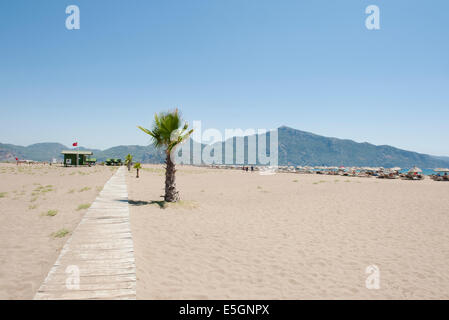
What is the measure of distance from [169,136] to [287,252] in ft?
26.4

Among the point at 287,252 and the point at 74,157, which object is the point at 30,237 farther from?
the point at 74,157

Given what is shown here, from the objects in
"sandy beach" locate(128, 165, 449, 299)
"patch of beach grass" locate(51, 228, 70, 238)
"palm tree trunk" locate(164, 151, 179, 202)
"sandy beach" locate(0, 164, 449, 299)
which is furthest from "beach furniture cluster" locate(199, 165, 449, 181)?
"patch of beach grass" locate(51, 228, 70, 238)

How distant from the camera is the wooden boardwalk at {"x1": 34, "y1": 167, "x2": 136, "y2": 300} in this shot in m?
3.75

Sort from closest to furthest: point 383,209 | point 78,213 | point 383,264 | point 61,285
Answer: point 61,285 < point 383,264 < point 78,213 < point 383,209

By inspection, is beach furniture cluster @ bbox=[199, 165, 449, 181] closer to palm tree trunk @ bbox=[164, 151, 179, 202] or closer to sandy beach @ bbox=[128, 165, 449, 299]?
sandy beach @ bbox=[128, 165, 449, 299]

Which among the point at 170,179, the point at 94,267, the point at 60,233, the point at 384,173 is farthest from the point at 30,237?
the point at 384,173

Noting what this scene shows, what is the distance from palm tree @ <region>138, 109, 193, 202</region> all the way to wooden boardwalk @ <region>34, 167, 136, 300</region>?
4.88 meters

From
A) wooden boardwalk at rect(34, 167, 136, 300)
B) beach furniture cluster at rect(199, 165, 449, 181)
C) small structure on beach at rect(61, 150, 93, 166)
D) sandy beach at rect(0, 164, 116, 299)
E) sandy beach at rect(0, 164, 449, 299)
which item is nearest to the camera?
wooden boardwalk at rect(34, 167, 136, 300)

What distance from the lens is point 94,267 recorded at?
4555 millimetres

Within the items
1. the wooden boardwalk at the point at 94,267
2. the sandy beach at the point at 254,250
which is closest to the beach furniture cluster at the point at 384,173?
the sandy beach at the point at 254,250
